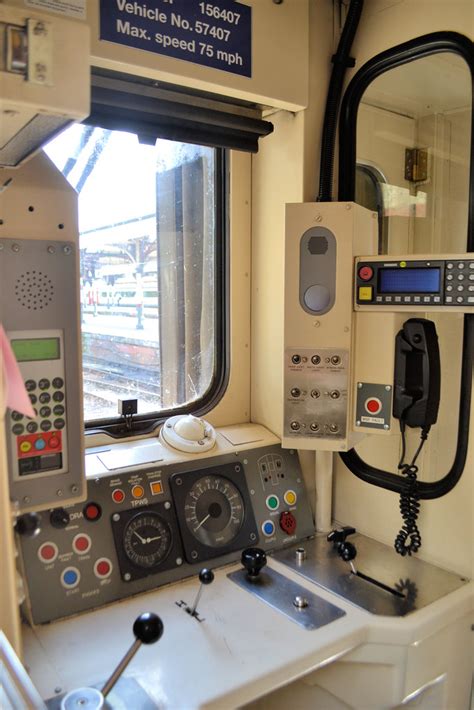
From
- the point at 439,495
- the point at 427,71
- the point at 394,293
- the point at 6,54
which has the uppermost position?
the point at 427,71

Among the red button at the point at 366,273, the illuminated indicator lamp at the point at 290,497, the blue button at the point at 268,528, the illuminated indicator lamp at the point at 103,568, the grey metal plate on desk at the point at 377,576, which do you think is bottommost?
the grey metal plate on desk at the point at 377,576

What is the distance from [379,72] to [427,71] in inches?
5.5

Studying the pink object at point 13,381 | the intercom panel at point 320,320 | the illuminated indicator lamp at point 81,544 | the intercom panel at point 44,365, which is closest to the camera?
the pink object at point 13,381

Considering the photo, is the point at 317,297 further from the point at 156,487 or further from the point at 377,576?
the point at 377,576

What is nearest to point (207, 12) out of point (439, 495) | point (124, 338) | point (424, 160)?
point (424, 160)

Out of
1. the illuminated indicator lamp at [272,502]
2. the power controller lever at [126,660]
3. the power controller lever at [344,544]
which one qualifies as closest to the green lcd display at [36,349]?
the power controller lever at [126,660]

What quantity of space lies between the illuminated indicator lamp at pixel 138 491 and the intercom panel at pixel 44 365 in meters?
0.33

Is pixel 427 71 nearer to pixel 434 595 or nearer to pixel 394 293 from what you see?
pixel 394 293

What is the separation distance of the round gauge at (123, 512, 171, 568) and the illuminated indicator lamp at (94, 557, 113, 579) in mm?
57

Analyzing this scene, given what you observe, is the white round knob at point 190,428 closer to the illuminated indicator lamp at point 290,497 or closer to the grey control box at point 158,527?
the grey control box at point 158,527

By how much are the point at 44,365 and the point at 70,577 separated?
58 centimetres

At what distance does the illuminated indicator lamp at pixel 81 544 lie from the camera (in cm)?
145

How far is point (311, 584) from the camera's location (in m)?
1.56

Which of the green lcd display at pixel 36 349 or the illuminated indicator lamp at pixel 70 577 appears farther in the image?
the illuminated indicator lamp at pixel 70 577
